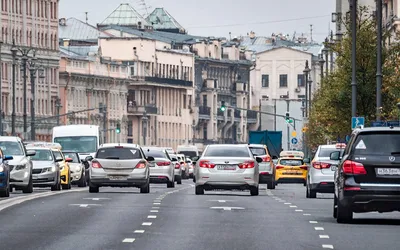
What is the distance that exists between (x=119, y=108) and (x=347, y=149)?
15795 centimetres

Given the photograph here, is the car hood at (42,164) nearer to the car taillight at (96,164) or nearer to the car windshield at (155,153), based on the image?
the car taillight at (96,164)

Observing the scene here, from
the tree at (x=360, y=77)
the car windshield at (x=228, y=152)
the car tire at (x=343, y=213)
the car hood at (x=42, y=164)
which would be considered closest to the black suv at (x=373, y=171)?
the car tire at (x=343, y=213)

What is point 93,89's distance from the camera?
180250 millimetres

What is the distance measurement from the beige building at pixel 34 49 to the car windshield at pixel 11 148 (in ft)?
329

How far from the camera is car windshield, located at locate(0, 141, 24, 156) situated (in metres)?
51.4

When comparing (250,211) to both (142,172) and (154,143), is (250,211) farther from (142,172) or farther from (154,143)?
(154,143)

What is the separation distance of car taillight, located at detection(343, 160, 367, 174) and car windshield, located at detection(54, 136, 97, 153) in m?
56.0

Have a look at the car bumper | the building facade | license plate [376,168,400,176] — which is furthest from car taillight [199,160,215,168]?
the building facade

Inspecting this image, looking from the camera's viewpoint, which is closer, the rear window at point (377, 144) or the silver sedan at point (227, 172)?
the rear window at point (377, 144)

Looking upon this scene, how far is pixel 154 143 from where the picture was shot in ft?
647

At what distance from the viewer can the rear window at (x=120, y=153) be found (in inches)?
2149

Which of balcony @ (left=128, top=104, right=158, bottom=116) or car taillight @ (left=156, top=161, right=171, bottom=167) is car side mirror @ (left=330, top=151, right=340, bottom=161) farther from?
balcony @ (left=128, top=104, right=158, bottom=116)

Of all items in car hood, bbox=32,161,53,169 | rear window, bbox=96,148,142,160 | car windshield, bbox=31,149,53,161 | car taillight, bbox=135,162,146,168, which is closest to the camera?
car taillight, bbox=135,162,146,168

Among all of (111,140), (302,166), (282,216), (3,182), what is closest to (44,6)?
(111,140)
